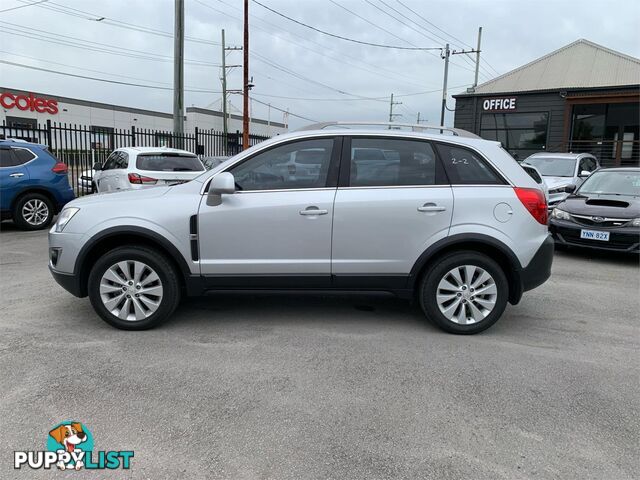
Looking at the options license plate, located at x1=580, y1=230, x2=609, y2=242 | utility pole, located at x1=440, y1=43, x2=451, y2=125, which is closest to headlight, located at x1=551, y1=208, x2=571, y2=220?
license plate, located at x1=580, y1=230, x2=609, y2=242

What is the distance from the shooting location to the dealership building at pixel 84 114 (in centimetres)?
3738

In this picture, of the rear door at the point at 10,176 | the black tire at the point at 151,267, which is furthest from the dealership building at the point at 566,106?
the black tire at the point at 151,267

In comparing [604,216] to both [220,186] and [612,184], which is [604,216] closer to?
[612,184]

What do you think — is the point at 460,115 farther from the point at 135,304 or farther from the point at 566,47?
the point at 135,304

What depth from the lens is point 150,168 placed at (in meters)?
9.24

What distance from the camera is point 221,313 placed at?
4.80 meters

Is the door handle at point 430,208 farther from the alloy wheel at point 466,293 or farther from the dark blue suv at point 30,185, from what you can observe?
the dark blue suv at point 30,185

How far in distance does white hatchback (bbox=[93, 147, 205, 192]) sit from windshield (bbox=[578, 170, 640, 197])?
7.01 metres

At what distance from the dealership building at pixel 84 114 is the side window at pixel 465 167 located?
2733cm

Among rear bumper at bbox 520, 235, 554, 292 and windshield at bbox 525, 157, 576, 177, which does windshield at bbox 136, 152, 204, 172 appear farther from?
windshield at bbox 525, 157, 576, 177

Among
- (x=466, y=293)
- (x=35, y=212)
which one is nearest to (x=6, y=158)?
(x=35, y=212)

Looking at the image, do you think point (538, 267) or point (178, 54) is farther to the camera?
point (178, 54)

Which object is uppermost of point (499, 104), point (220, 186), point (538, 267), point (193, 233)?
point (499, 104)

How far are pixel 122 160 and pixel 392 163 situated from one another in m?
7.13
